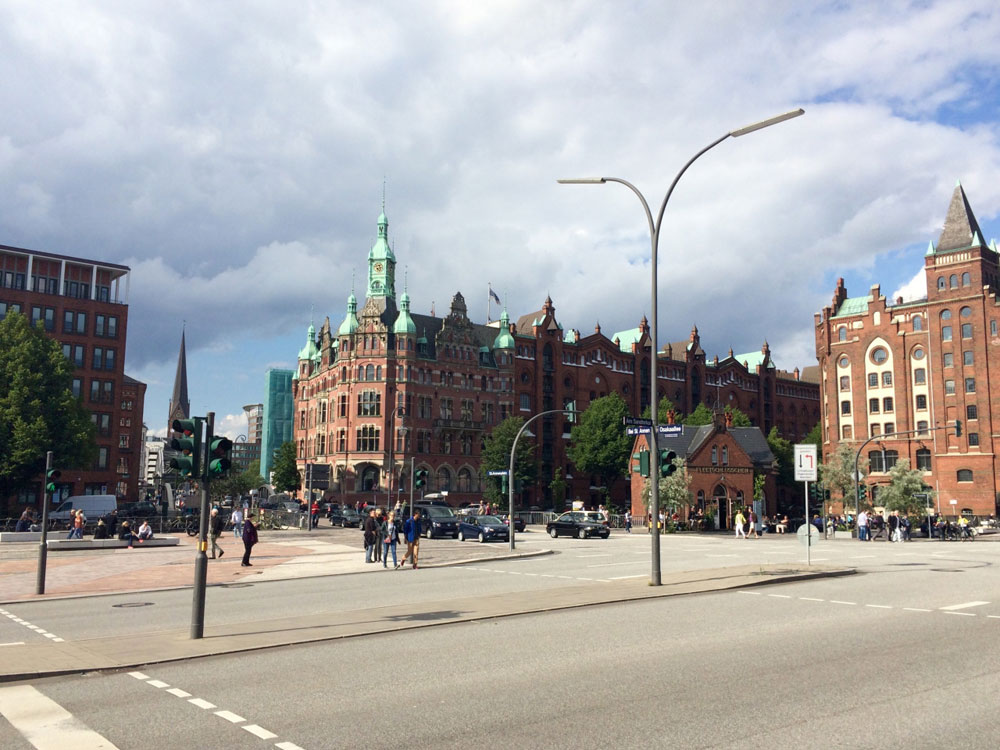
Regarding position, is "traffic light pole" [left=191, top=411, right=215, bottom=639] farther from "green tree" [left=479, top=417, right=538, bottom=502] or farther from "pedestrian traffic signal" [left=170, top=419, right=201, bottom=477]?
"green tree" [left=479, top=417, right=538, bottom=502]

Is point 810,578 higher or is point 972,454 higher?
point 972,454

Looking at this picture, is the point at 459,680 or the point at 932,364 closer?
the point at 459,680

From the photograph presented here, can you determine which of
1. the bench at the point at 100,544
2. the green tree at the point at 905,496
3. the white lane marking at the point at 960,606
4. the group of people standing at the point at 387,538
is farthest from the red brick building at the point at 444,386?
the white lane marking at the point at 960,606

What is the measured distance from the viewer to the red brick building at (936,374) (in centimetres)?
8044

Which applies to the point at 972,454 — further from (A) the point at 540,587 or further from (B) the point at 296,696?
(B) the point at 296,696

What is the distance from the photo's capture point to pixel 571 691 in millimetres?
8633

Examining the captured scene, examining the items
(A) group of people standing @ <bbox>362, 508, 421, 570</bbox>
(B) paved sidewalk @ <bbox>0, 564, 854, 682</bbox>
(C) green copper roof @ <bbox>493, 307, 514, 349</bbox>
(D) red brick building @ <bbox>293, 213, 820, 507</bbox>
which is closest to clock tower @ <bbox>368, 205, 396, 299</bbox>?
(D) red brick building @ <bbox>293, 213, 820, 507</bbox>

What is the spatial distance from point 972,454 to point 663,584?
7497 centimetres

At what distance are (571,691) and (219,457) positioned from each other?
6679 mm

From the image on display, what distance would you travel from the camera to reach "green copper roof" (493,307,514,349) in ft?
315

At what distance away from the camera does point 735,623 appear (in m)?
13.2

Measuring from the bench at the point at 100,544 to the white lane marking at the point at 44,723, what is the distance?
28073 millimetres

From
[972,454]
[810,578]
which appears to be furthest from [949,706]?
[972,454]

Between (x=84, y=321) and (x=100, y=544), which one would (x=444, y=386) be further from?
(x=100, y=544)
